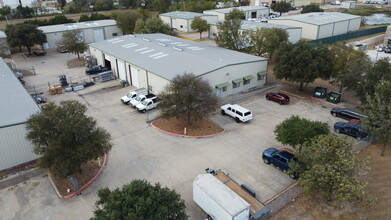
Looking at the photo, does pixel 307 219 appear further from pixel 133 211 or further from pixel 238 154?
pixel 133 211

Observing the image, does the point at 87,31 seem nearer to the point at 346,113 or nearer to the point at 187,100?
the point at 187,100

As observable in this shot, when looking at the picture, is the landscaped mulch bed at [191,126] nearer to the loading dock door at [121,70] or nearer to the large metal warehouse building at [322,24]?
the loading dock door at [121,70]

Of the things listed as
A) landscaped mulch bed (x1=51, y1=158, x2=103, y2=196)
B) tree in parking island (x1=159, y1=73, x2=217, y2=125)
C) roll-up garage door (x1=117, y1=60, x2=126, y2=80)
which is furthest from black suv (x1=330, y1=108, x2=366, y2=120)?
roll-up garage door (x1=117, y1=60, x2=126, y2=80)

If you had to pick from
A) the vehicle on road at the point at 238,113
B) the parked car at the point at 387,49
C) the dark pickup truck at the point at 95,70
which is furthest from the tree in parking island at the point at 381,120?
the parked car at the point at 387,49

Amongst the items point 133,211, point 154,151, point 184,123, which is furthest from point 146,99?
point 133,211

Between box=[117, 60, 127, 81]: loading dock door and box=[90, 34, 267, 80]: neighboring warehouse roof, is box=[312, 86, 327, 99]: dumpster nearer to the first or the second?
box=[90, 34, 267, 80]: neighboring warehouse roof

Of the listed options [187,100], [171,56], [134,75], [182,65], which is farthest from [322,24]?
[187,100]
